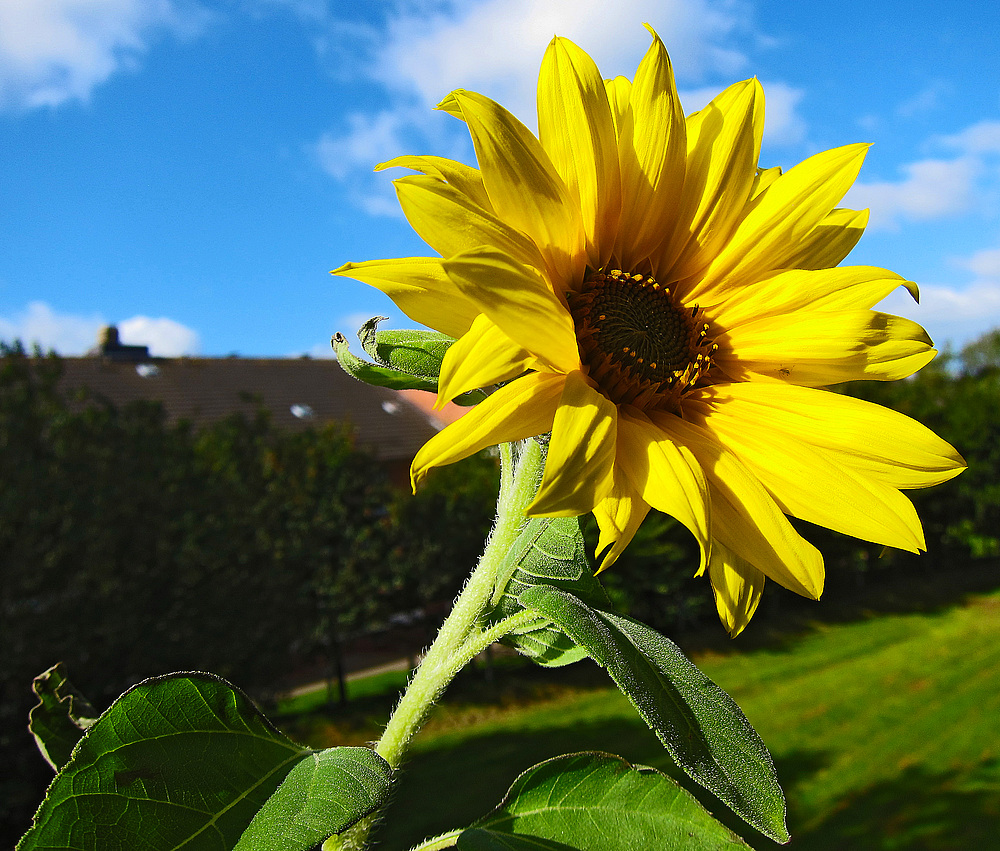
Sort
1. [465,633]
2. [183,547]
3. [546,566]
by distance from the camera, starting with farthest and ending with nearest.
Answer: [183,547] < [465,633] < [546,566]

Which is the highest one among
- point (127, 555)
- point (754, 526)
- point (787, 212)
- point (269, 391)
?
point (269, 391)

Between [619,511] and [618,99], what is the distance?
0.70 meters

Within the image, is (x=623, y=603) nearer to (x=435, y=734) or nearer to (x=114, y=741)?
(x=435, y=734)

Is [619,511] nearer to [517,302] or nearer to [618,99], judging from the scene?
[517,302]

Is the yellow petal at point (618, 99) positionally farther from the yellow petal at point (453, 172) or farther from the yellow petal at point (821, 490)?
the yellow petal at point (821, 490)

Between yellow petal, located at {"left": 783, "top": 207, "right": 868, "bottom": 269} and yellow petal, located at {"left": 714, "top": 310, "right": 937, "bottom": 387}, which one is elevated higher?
yellow petal, located at {"left": 783, "top": 207, "right": 868, "bottom": 269}

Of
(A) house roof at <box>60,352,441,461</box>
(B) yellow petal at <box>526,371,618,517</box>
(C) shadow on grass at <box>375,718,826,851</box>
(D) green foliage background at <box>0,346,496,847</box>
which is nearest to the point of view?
(B) yellow petal at <box>526,371,618,517</box>

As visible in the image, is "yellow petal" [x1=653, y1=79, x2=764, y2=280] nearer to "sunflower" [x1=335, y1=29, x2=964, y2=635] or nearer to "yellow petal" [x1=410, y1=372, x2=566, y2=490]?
"sunflower" [x1=335, y1=29, x2=964, y2=635]

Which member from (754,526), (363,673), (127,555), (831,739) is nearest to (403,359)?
(754,526)

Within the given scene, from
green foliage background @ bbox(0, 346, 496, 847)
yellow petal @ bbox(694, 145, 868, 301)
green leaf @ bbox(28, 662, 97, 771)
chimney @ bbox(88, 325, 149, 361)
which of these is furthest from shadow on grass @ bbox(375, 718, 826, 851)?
chimney @ bbox(88, 325, 149, 361)

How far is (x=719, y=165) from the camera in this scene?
1.28 metres

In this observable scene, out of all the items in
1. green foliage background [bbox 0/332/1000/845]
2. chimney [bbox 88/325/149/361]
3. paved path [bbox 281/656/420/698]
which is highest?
chimney [bbox 88/325/149/361]

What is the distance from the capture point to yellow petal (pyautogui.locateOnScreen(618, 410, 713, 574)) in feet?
3.16

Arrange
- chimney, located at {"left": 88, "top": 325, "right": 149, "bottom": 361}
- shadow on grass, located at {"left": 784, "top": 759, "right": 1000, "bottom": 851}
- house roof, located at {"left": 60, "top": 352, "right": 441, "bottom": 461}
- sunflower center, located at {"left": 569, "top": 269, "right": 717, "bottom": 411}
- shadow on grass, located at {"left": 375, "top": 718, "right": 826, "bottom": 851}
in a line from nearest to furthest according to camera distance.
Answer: sunflower center, located at {"left": 569, "top": 269, "right": 717, "bottom": 411} → shadow on grass, located at {"left": 784, "top": 759, "right": 1000, "bottom": 851} → shadow on grass, located at {"left": 375, "top": 718, "right": 826, "bottom": 851} → house roof, located at {"left": 60, "top": 352, "right": 441, "bottom": 461} → chimney, located at {"left": 88, "top": 325, "right": 149, "bottom": 361}
